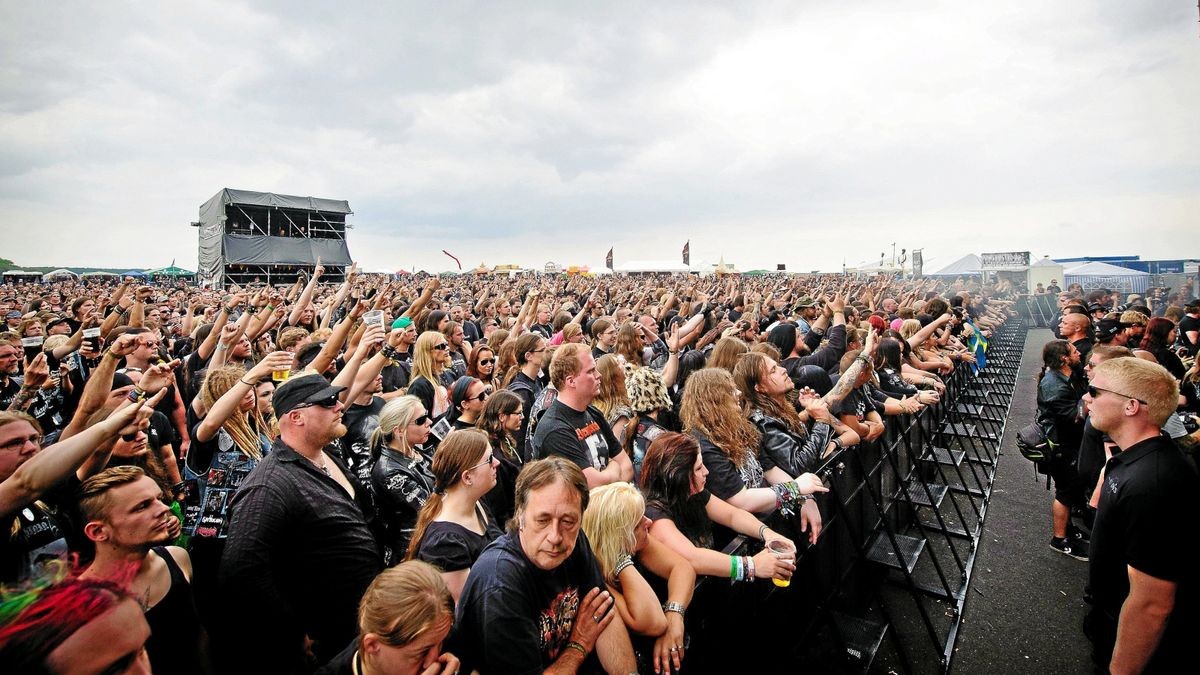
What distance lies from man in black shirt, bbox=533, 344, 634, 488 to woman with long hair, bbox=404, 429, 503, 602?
0.73m

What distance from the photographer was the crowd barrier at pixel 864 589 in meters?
2.69

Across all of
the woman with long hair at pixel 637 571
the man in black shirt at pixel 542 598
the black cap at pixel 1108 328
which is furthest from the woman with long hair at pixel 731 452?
the black cap at pixel 1108 328

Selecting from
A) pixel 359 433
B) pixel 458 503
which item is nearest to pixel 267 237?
pixel 359 433

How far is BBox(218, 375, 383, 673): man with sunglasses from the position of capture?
7.04ft

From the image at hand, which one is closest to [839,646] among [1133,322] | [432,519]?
[432,519]

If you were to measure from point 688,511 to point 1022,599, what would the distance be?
342 cm

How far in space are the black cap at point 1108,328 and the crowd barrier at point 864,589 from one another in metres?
2.31

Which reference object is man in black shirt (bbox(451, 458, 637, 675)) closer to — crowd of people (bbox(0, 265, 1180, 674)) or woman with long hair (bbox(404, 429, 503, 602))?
crowd of people (bbox(0, 265, 1180, 674))

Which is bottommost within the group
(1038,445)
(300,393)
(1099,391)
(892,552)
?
(892,552)

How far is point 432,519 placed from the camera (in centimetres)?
245

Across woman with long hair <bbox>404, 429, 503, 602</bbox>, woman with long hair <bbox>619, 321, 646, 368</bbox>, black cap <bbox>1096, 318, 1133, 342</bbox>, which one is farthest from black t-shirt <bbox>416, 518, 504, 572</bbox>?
black cap <bbox>1096, 318, 1133, 342</bbox>

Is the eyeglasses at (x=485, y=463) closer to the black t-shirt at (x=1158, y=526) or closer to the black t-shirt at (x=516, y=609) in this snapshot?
the black t-shirt at (x=516, y=609)

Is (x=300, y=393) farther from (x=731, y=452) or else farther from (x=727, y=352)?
(x=727, y=352)

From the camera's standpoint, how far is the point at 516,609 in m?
1.82
